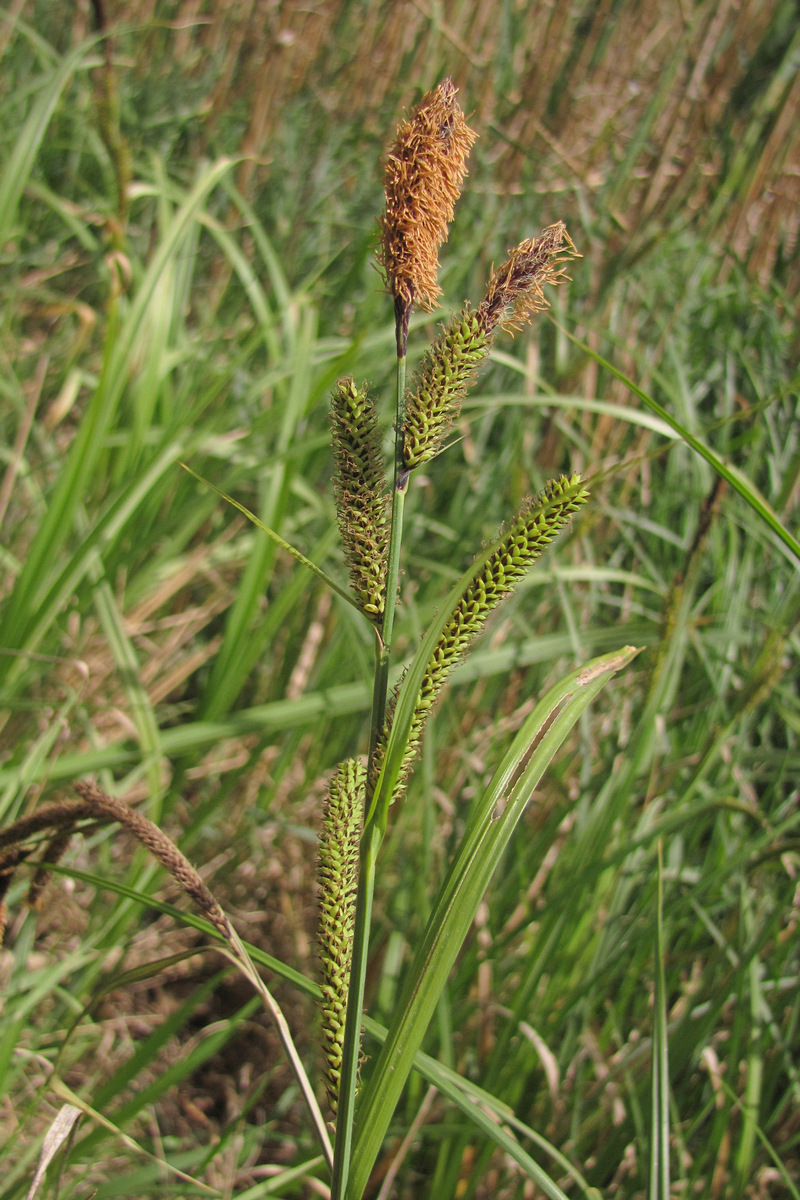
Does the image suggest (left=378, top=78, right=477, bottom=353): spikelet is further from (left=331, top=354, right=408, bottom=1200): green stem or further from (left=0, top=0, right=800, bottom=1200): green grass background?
(left=0, top=0, right=800, bottom=1200): green grass background

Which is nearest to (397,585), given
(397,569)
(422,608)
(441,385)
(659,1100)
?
(397,569)

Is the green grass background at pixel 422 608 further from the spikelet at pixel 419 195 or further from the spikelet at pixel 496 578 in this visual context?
the spikelet at pixel 419 195

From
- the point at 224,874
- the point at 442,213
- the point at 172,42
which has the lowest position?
the point at 224,874

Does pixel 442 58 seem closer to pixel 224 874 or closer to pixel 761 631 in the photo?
pixel 761 631

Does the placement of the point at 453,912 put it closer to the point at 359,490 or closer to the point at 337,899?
the point at 337,899

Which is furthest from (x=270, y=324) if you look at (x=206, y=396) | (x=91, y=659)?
(x=91, y=659)

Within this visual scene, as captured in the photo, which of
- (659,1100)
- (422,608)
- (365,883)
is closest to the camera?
(365,883)

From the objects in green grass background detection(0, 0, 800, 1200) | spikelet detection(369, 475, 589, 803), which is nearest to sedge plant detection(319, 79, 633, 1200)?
spikelet detection(369, 475, 589, 803)
